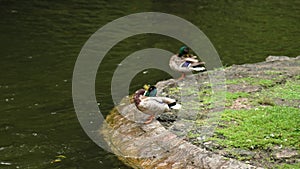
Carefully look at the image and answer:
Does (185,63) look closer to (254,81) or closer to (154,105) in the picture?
(254,81)

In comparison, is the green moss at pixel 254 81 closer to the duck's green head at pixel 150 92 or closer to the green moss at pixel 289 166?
the duck's green head at pixel 150 92

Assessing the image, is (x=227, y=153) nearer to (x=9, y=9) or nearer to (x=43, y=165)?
(x=43, y=165)

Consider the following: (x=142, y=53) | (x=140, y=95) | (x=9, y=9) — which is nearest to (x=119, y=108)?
(x=140, y=95)

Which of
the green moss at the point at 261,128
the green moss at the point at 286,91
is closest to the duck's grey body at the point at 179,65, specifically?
the green moss at the point at 286,91

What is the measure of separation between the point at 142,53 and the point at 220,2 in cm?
779

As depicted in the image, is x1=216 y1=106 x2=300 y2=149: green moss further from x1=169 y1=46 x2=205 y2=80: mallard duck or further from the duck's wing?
x1=169 y1=46 x2=205 y2=80: mallard duck

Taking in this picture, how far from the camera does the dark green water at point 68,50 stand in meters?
8.47

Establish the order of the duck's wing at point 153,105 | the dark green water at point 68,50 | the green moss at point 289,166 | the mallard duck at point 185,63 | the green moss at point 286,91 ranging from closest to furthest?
1. the green moss at point 289,166
2. the duck's wing at point 153,105
3. the dark green water at point 68,50
4. the green moss at point 286,91
5. the mallard duck at point 185,63

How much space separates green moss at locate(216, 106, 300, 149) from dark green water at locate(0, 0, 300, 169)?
1.74 meters

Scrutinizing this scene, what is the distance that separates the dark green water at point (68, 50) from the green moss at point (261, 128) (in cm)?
174

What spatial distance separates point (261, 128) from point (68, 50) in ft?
23.8

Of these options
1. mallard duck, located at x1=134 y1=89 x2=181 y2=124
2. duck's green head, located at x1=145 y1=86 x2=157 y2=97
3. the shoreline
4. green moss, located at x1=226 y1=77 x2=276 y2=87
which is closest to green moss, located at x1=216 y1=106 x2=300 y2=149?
the shoreline

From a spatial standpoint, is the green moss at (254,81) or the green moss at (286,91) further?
the green moss at (254,81)

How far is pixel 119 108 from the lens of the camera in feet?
32.4
